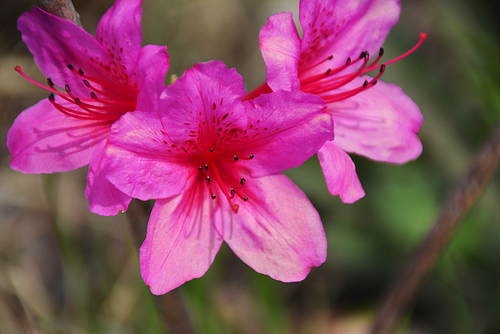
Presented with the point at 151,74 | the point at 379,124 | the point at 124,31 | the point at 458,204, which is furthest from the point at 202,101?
the point at 458,204

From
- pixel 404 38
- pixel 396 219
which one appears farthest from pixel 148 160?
pixel 404 38

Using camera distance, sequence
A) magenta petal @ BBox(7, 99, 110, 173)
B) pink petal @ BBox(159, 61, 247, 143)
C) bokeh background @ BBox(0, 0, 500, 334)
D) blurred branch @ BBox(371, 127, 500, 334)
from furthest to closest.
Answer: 1. bokeh background @ BBox(0, 0, 500, 334)
2. blurred branch @ BBox(371, 127, 500, 334)
3. magenta petal @ BBox(7, 99, 110, 173)
4. pink petal @ BBox(159, 61, 247, 143)

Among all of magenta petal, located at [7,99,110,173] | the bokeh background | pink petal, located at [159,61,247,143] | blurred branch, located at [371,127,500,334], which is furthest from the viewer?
the bokeh background

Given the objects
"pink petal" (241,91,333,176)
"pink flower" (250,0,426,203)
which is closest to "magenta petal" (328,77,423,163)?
"pink flower" (250,0,426,203)

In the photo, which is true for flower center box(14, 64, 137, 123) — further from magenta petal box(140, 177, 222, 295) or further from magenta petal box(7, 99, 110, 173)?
magenta petal box(140, 177, 222, 295)

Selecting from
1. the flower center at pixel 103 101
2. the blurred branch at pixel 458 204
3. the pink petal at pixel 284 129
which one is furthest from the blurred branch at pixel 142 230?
the blurred branch at pixel 458 204

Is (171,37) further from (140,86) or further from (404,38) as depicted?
(140,86)

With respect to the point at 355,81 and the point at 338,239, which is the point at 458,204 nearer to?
the point at 355,81
